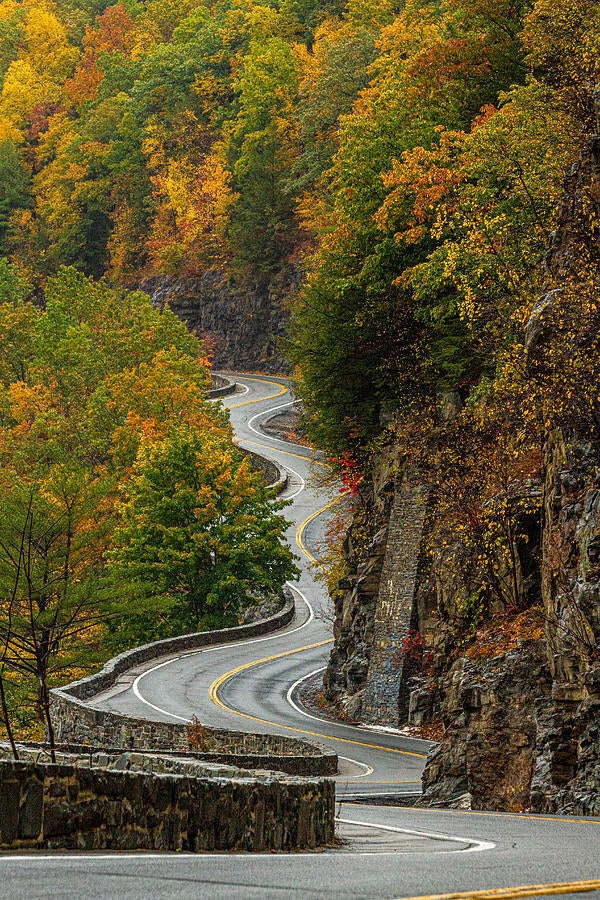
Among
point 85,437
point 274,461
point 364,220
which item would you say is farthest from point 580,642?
point 274,461

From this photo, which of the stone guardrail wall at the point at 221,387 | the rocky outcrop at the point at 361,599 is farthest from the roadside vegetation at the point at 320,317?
the stone guardrail wall at the point at 221,387

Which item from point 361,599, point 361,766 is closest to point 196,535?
point 361,599

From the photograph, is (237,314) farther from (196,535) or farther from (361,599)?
(361,599)

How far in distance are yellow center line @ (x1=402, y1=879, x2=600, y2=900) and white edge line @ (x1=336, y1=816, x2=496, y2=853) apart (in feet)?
7.25

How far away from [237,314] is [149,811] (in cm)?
8919

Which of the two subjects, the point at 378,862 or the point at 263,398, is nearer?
the point at 378,862

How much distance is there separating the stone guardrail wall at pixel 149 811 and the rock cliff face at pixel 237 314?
3274 inches

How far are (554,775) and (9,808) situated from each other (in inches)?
475

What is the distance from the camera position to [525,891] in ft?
20.0

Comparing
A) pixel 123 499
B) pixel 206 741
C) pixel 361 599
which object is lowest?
pixel 206 741

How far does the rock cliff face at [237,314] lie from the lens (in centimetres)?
9294

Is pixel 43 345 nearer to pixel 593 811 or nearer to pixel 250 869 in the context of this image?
pixel 593 811

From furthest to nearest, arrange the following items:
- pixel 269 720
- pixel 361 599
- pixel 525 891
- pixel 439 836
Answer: pixel 361 599, pixel 269 720, pixel 439 836, pixel 525 891

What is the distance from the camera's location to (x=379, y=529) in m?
37.6
